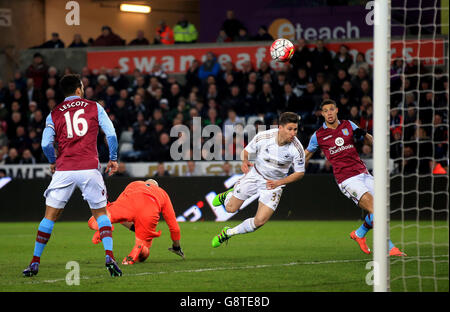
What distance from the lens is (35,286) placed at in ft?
21.5

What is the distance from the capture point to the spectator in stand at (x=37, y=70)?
1845 cm

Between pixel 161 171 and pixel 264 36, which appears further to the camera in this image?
pixel 264 36

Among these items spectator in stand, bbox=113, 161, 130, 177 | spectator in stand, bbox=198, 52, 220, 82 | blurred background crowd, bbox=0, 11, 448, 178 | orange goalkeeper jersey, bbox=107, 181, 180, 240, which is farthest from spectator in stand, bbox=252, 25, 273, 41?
orange goalkeeper jersey, bbox=107, 181, 180, 240

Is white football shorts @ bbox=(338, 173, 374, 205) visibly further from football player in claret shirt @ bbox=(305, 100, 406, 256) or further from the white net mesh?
the white net mesh

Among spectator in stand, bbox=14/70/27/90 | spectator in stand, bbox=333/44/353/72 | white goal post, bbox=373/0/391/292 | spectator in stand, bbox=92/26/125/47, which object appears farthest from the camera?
spectator in stand, bbox=92/26/125/47

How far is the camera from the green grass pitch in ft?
21.5

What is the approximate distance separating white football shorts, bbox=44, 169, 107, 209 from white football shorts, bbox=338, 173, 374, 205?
320 cm

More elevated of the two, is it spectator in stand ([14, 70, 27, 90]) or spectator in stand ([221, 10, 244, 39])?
spectator in stand ([221, 10, 244, 39])

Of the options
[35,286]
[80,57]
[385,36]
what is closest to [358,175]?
[385,36]

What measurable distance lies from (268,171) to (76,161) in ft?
9.60

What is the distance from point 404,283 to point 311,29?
1425cm

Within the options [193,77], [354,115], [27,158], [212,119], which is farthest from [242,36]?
[27,158]

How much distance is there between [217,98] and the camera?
1681 cm

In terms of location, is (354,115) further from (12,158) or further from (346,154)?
(12,158)
